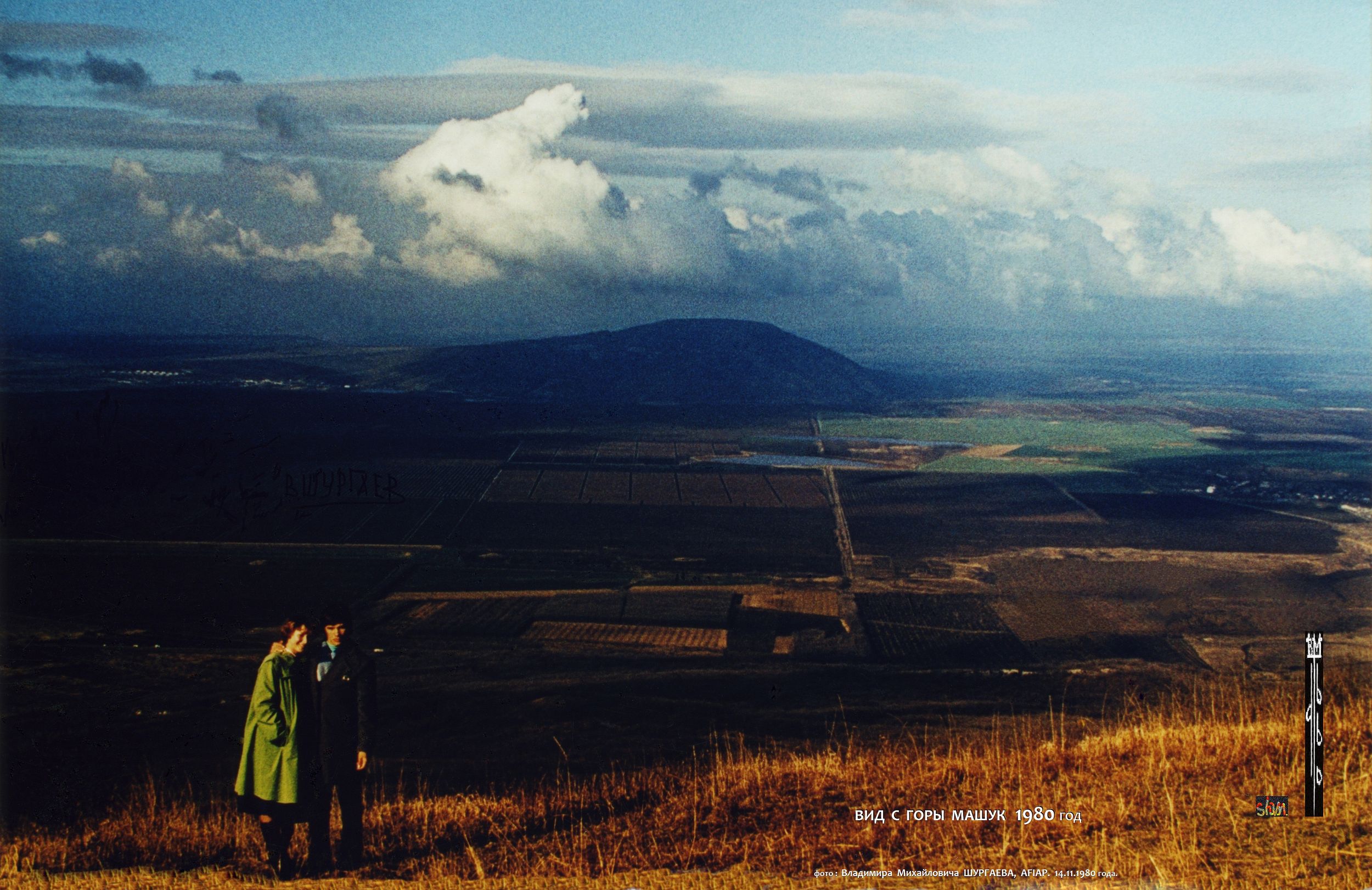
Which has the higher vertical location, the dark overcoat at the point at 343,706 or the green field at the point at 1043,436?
the dark overcoat at the point at 343,706

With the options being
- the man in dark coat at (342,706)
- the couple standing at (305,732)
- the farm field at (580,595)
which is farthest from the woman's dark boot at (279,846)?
the farm field at (580,595)


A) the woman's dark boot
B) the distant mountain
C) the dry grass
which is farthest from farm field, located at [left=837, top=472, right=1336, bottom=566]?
the distant mountain

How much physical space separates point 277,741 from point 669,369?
60442 millimetres

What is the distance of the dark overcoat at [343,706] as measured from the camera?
17.1 feet

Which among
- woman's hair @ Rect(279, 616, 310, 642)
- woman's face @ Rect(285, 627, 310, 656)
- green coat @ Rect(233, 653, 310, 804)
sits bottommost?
green coat @ Rect(233, 653, 310, 804)

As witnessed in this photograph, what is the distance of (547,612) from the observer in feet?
62.7

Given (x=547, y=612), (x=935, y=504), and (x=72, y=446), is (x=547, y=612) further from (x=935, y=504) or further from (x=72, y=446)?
(x=935, y=504)

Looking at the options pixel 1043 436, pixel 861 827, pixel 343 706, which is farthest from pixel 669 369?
pixel 343 706

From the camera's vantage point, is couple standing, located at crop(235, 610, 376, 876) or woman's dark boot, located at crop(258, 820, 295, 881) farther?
woman's dark boot, located at crop(258, 820, 295, 881)

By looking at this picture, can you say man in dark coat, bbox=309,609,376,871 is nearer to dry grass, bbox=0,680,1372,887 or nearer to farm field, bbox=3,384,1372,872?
dry grass, bbox=0,680,1372,887

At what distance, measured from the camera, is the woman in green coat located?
497 cm

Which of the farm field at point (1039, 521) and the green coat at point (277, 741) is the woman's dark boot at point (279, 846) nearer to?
the green coat at point (277, 741)

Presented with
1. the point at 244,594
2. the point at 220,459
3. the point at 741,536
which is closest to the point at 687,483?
the point at 741,536

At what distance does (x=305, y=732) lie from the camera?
204 inches
